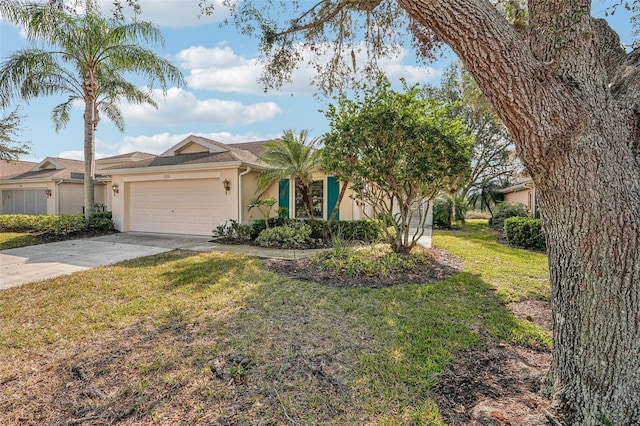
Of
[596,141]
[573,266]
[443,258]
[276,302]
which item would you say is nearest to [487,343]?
[573,266]

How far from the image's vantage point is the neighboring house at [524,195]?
53.5 ft

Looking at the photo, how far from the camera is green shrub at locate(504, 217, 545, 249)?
10.9 meters

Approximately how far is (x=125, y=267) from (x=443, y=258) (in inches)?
322

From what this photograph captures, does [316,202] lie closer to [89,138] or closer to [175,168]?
[175,168]

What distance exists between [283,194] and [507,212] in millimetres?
12135

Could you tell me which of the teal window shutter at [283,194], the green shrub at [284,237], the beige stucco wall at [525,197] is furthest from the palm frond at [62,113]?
the beige stucco wall at [525,197]

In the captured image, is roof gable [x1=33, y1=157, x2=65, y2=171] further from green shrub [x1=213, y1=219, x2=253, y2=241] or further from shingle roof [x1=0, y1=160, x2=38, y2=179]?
green shrub [x1=213, y1=219, x2=253, y2=241]

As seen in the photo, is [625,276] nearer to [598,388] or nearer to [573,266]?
[573,266]

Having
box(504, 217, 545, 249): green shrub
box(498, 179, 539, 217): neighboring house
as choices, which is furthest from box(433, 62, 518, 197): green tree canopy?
box(504, 217, 545, 249): green shrub

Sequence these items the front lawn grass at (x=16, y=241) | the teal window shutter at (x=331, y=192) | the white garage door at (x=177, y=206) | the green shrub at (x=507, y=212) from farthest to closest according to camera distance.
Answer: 1. the green shrub at (x=507, y=212)
2. the teal window shutter at (x=331, y=192)
3. the white garage door at (x=177, y=206)
4. the front lawn grass at (x=16, y=241)

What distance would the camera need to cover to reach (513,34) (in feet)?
7.97

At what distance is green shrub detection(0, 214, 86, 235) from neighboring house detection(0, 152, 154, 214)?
3.93 meters

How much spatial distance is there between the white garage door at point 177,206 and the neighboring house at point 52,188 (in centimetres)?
584

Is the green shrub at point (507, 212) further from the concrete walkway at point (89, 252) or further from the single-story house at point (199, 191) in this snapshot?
the concrete walkway at point (89, 252)
